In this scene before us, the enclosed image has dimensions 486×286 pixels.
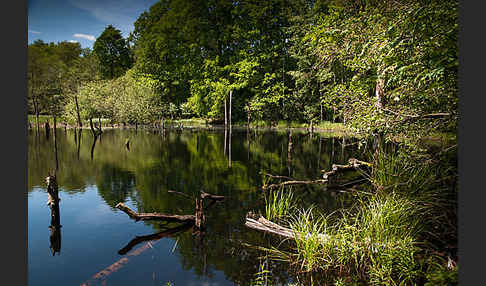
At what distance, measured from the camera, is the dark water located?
3.99 metres

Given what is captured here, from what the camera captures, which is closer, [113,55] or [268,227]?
[268,227]

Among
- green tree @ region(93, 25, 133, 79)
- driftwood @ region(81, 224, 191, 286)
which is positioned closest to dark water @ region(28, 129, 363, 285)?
driftwood @ region(81, 224, 191, 286)

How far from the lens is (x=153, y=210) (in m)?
6.46

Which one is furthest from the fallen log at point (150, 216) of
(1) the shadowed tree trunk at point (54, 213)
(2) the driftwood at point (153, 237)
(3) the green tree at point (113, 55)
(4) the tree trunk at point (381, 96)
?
(3) the green tree at point (113, 55)

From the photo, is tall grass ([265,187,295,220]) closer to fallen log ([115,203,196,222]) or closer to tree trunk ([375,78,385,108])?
fallen log ([115,203,196,222])

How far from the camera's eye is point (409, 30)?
8.06 ft

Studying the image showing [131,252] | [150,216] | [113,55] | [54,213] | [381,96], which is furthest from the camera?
[113,55]

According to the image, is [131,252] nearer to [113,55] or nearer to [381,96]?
[381,96]

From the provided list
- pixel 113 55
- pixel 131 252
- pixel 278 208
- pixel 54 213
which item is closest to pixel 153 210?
pixel 131 252

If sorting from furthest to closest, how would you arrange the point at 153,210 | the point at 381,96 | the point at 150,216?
the point at 153,210 < the point at 381,96 < the point at 150,216

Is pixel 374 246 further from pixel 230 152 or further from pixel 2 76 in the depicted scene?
pixel 230 152

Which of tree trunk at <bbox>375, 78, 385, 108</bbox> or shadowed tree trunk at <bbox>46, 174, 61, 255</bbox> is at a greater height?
tree trunk at <bbox>375, 78, 385, 108</bbox>

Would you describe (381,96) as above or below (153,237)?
above

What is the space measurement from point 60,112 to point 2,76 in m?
36.5
